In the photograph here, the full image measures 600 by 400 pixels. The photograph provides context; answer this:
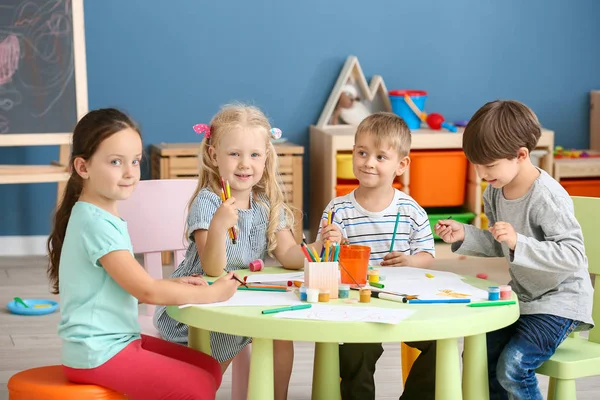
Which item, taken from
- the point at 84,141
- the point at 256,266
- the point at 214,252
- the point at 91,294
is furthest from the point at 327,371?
the point at 84,141

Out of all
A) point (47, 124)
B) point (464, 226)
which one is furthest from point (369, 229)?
point (47, 124)

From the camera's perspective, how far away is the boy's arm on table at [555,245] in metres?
1.81

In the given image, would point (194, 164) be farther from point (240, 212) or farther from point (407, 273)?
point (407, 273)

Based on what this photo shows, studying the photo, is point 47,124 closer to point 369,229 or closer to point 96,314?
point 369,229

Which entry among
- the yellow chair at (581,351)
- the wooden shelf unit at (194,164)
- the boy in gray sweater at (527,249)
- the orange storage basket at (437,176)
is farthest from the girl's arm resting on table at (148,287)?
the orange storage basket at (437,176)

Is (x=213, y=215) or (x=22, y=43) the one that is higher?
(x=22, y=43)

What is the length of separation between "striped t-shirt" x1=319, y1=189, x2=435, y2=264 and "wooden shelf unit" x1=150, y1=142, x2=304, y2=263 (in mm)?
2107

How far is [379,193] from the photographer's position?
7.46ft

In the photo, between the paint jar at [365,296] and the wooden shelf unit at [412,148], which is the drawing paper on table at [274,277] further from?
the wooden shelf unit at [412,148]

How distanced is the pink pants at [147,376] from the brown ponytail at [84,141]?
11.2 inches

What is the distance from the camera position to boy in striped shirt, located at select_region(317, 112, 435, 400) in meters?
2.22

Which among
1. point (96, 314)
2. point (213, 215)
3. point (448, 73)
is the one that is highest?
point (448, 73)

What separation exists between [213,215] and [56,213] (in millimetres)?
334

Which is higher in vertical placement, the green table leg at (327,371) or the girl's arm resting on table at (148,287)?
the girl's arm resting on table at (148,287)
